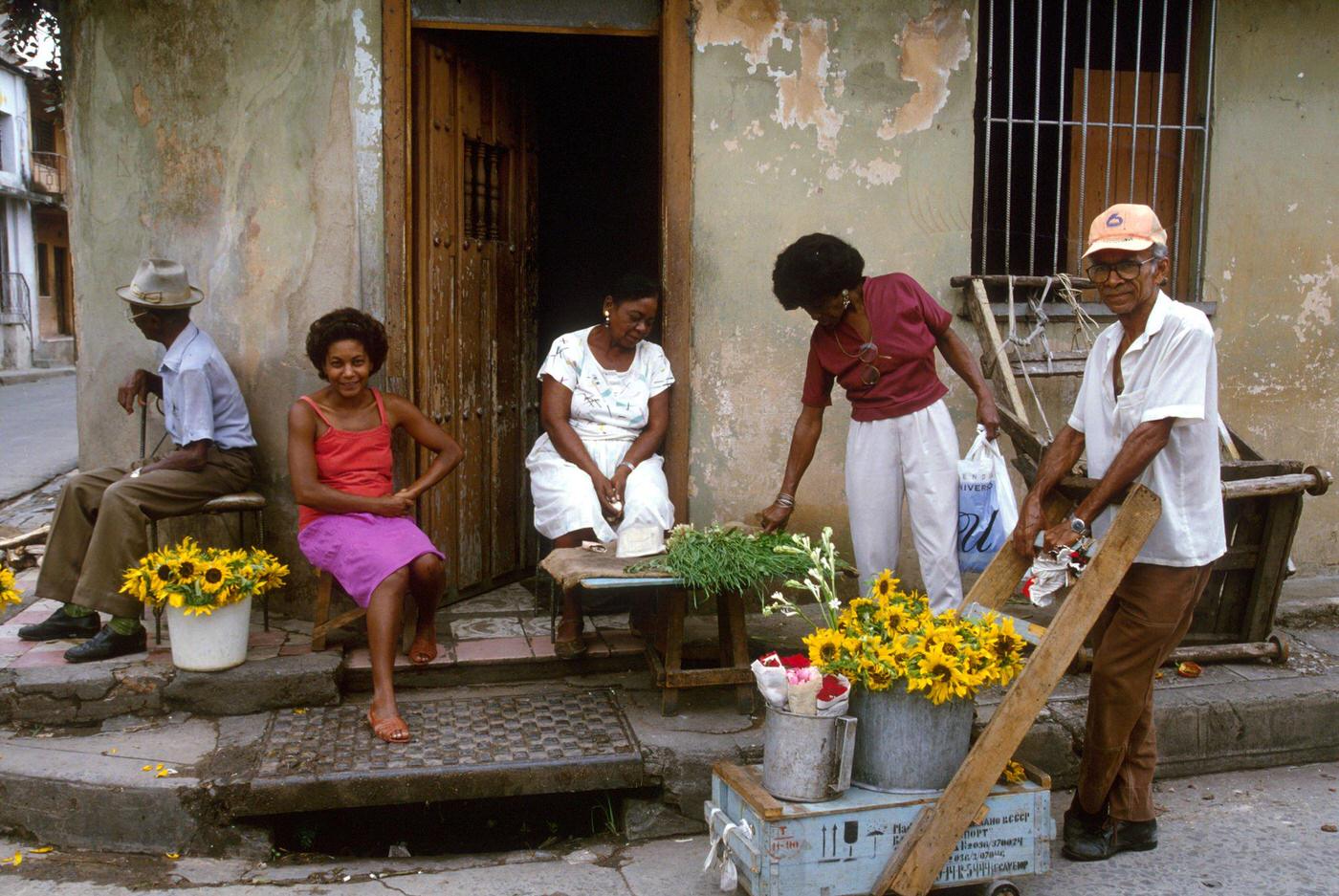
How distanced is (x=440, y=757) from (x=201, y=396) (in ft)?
6.46

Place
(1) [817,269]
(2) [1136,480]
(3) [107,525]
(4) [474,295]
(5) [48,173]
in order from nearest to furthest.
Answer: (2) [1136,480] < (1) [817,269] < (3) [107,525] < (4) [474,295] < (5) [48,173]

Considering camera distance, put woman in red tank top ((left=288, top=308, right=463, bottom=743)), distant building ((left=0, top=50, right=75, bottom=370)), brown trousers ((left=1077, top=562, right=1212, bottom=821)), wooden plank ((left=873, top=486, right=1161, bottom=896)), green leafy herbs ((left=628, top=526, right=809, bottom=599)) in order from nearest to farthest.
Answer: wooden plank ((left=873, top=486, right=1161, bottom=896)) → brown trousers ((left=1077, top=562, right=1212, bottom=821)) → green leafy herbs ((left=628, top=526, right=809, bottom=599)) → woman in red tank top ((left=288, top=308, right=463, bottom=743)) → distant building ((left=0, top=50, right=75, bottom=370))

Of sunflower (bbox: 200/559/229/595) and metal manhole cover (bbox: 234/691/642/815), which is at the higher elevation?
sunflower (bbox: 200/559/229/595)

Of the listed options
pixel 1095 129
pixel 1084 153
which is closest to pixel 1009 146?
pixel 1084 153

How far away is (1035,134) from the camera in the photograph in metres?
5.92

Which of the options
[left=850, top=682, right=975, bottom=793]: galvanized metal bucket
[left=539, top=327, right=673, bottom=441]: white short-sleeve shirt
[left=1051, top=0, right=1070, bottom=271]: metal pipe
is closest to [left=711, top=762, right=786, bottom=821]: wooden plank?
[left=850, top=682, right=975, bottom=793]: galvanized metal bucket

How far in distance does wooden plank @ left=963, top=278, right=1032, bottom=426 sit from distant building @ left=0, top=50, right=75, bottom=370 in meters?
26.4

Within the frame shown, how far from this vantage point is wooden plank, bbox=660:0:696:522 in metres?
5.33

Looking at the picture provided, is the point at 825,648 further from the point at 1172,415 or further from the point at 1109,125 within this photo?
the point at 1109,125

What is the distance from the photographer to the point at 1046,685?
3.20m

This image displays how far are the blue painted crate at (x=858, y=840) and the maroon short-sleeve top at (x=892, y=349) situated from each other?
1625 millimetres

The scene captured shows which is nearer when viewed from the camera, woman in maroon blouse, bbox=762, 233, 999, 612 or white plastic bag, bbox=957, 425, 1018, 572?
woman in maroon blouse, bbox=762, 233, 999, 612

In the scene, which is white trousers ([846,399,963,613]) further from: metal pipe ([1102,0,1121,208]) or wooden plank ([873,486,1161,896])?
metal pipe ([1102,0,1121,208])

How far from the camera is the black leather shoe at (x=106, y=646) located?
472 centimetres
